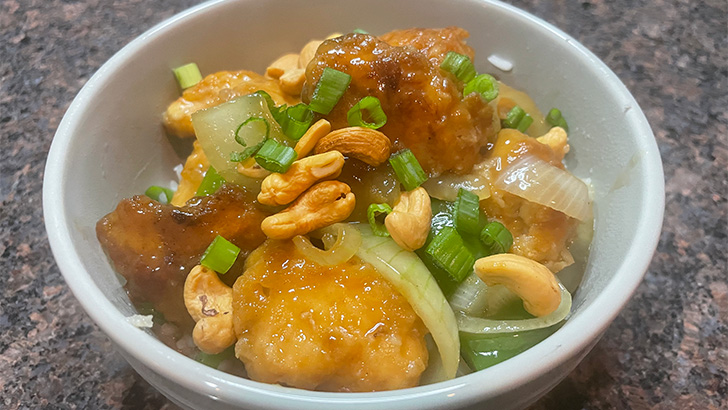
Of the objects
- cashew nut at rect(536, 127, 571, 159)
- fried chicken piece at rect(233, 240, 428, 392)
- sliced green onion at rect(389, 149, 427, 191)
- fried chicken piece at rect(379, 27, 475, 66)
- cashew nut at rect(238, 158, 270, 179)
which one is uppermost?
fried chicken piece at rect(379, 27, 475, 66)

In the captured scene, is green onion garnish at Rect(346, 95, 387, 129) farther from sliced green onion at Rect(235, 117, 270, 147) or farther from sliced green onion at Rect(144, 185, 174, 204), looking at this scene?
sliced green onion at Rect(144, 185, 174, 204)

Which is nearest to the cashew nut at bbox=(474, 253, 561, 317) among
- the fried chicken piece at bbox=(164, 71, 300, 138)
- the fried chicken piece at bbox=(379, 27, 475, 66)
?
the fried chicken piece at bbox=(379, 27, 475, 66)

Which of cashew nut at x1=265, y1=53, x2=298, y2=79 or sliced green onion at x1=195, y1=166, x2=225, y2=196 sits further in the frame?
cashew nut at x1=265, y1=53, x2=298, y2=79

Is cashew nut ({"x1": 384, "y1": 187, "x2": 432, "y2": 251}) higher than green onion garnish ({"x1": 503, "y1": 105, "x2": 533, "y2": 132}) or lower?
higher

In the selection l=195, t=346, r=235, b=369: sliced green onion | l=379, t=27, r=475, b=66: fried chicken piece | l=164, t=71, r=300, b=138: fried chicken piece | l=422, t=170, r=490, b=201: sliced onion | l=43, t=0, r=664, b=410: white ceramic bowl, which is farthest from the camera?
l=164, t=71, r=300, b=138: fried chicken piece

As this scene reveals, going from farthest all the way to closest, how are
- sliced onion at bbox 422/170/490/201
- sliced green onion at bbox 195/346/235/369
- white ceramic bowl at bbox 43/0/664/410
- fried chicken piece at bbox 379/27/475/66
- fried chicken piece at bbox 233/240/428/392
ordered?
1. fried chicken piece at bbox 379/27/475/66
2. sliced onion at bbox 422/170/490/201
3. sliced green onion at bbox 195/346/235/369
4. fried chicken piece at bbox 233/240/428/392
5. white ceramic bowl at bbox 43/0/664/410

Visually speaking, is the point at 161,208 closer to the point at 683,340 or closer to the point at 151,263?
the point at 151,263

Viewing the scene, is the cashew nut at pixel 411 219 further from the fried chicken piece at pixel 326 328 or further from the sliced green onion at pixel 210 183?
the sliced green onion at pixel 210 183
